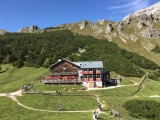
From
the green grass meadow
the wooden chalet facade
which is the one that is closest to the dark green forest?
the wooden chalet facade

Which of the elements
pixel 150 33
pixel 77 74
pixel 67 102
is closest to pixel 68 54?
pixel 77 74

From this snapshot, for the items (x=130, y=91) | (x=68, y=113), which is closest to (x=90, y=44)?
(x=130, y=91)

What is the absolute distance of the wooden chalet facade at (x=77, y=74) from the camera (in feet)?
235

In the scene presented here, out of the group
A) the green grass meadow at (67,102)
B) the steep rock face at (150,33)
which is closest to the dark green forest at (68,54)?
the green grass meadow at (67,102)

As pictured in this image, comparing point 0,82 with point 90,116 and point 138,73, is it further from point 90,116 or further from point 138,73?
point 138,73

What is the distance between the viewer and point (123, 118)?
4162 cm

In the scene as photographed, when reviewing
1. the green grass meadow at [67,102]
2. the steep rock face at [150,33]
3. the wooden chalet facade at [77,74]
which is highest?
the steep rock face at [150,33]

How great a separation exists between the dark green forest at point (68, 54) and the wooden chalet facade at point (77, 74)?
81.6ft

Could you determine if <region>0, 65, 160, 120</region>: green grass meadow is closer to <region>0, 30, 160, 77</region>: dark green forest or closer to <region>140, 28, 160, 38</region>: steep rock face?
<region>0, 30, 160, 77</region>: dark green forest

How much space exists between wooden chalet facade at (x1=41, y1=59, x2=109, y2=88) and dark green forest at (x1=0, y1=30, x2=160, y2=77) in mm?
24875

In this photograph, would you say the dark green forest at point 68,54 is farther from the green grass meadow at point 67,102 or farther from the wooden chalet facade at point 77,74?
the green grass meadow at point 67,102

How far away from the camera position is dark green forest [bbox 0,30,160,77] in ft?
348

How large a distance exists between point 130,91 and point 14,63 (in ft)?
230

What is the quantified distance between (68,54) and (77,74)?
4897 cm
